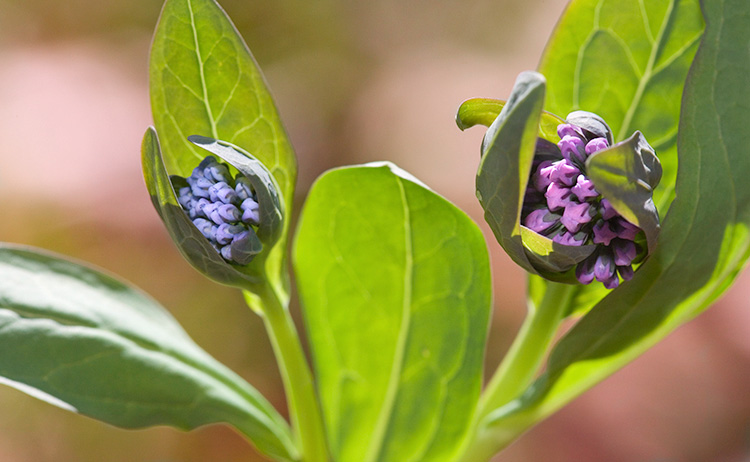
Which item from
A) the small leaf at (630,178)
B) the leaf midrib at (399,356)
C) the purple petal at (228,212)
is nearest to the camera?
the small leaf at (630,178)

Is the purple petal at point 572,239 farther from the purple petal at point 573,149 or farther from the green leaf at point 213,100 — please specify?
the green leaf at point 213,100

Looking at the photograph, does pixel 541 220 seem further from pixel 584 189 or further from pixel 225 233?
pixel 225 233

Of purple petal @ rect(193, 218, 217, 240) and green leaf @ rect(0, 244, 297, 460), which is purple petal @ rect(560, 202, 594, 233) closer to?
purple petal @ rect(193, 218, 217, 240)

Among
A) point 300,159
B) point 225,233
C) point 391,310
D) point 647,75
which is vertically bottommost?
point 300,159

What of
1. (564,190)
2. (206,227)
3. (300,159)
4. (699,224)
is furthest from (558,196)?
(300,159)

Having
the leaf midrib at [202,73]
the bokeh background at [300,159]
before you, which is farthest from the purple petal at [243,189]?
the bokeh background at [300,159]
